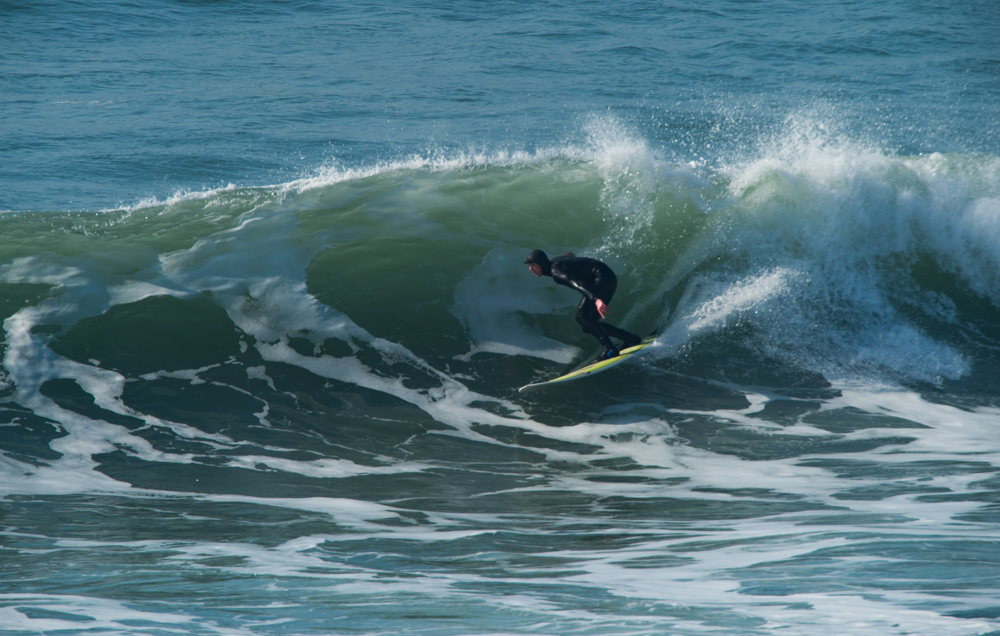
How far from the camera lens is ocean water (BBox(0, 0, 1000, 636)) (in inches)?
150

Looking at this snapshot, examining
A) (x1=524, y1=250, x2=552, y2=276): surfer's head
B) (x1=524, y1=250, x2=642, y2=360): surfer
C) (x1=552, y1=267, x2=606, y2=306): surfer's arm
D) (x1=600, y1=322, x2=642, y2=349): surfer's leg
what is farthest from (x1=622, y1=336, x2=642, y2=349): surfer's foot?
(x1=524, y1=250, x2=552, y2=276): surfer's head

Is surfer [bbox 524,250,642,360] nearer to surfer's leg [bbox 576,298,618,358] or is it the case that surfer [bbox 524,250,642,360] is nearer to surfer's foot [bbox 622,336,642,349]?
surfer's leg [bbox 576,298,618,358]

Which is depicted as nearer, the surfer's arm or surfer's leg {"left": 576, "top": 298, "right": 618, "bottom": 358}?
the surfer's arm

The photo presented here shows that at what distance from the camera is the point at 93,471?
20.0 ft

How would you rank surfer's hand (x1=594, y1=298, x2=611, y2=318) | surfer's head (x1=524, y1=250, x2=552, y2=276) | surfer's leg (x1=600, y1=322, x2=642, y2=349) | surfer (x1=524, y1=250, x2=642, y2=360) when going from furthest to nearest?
surfer's leg (x1=600, y1=322, x2=642, y2=349), surfer (x1=524, y1=250, x2=642, y2=360), surfer's head (x1=524, y1=250, x2=552, y2=276), surfer's hand (x1=594, y1=298, x2=611, y2=318)

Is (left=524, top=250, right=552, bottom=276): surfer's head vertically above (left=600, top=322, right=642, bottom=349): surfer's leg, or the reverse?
(left=524, top=250, right=552, bottom=276): surfer's head

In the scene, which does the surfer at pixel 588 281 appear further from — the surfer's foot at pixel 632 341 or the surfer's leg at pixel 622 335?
the surfer's foot at pixel 632 341

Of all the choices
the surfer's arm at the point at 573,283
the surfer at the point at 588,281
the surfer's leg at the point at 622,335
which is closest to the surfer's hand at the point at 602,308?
the surfer at the point at 588,281

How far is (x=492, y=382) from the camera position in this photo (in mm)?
7582

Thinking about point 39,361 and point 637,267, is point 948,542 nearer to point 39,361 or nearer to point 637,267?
point 637,267

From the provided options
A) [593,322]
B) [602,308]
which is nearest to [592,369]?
[593,322]

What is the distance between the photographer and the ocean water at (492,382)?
3.82 meters

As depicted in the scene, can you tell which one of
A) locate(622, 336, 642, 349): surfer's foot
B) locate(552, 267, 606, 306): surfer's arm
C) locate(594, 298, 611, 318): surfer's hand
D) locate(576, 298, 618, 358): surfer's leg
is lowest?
locate(622, 336, 642, 349): surfer's foot

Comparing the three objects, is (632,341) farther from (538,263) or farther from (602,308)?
(538,263)
